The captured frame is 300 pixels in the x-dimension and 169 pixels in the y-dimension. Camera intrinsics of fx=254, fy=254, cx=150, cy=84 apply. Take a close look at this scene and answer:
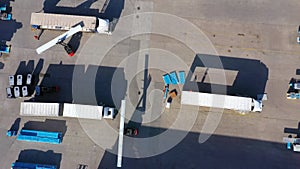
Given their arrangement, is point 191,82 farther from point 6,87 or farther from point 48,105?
point 6,87

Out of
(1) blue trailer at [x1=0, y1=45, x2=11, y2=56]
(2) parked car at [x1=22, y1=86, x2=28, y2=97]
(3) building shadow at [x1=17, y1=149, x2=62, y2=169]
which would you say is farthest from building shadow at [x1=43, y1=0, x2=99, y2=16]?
(3) building shadow at [x1=17, y1=149, x2=62, y2=169]

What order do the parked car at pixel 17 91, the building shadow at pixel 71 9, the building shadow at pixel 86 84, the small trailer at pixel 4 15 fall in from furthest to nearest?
the building shadow at pixel 71 9
the small trailer at pixel 4 15
the building shadow at pixel 86 84
the parked car at pixel 17 91

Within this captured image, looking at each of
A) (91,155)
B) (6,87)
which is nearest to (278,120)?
(91,155)

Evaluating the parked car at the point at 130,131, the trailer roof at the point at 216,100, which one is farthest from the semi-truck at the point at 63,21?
the trailer roof at the point at 216,100

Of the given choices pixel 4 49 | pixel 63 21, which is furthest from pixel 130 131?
pixel 4 49

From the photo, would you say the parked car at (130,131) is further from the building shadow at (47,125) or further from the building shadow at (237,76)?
the building shadow at (237,76)

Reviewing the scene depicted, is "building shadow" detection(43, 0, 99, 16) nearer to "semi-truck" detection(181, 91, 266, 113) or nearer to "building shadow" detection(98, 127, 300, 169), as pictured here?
"semi-truck" detection(181, 91, 266, 113)
